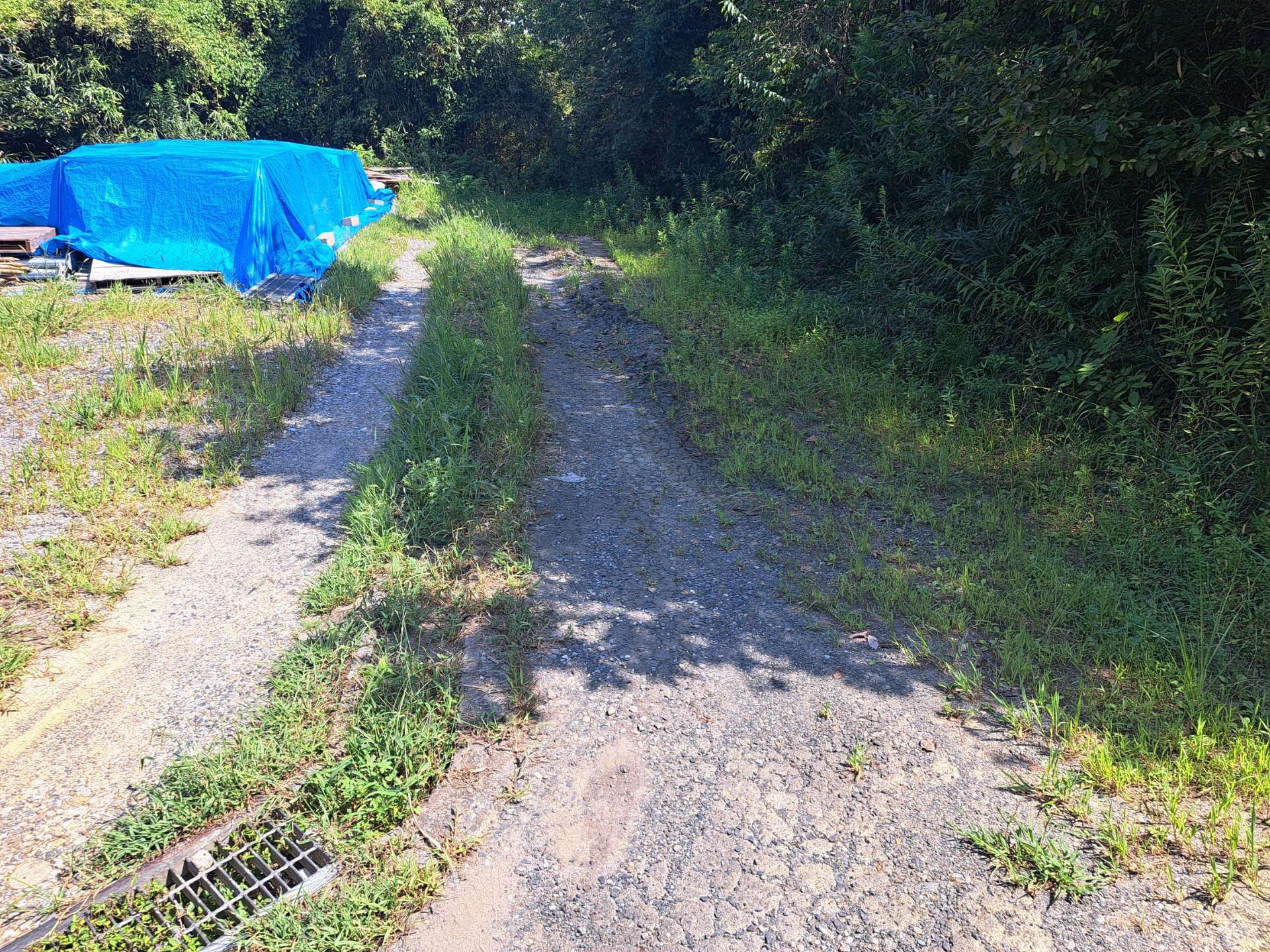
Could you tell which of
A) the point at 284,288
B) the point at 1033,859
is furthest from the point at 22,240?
the point at 1033,859

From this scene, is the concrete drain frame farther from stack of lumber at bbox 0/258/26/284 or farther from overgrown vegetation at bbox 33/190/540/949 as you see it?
stack of lumber at bbox 0/258/26/284

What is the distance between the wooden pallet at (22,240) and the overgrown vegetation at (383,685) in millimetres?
7013

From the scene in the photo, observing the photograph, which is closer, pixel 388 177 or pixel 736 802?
pixel 736 802

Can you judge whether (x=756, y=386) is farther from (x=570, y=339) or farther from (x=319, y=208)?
(x=319, y=208)

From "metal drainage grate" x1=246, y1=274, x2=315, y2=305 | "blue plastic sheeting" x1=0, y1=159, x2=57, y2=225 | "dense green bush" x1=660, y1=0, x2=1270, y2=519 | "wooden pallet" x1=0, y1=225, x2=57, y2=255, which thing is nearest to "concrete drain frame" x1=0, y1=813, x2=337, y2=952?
"dense green bush" x1=660, y1=0, x2=1270, y2=519

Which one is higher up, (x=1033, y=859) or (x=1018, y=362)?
(x=1018, y=362)

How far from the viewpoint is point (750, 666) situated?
3.51m

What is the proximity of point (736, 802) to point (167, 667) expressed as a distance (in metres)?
2.61

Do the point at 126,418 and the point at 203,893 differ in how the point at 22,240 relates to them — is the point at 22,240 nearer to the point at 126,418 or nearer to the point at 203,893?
the point at 126,418

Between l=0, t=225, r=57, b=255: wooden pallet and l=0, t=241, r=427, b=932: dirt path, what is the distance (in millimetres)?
6720

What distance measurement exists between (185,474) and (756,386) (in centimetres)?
427

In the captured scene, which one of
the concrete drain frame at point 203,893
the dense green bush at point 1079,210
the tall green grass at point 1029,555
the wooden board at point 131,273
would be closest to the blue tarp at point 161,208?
the wooden board at point 131,273

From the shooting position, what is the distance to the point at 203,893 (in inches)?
100

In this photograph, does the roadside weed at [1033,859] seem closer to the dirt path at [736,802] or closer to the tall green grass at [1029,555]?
the dirt path at [736,802]
